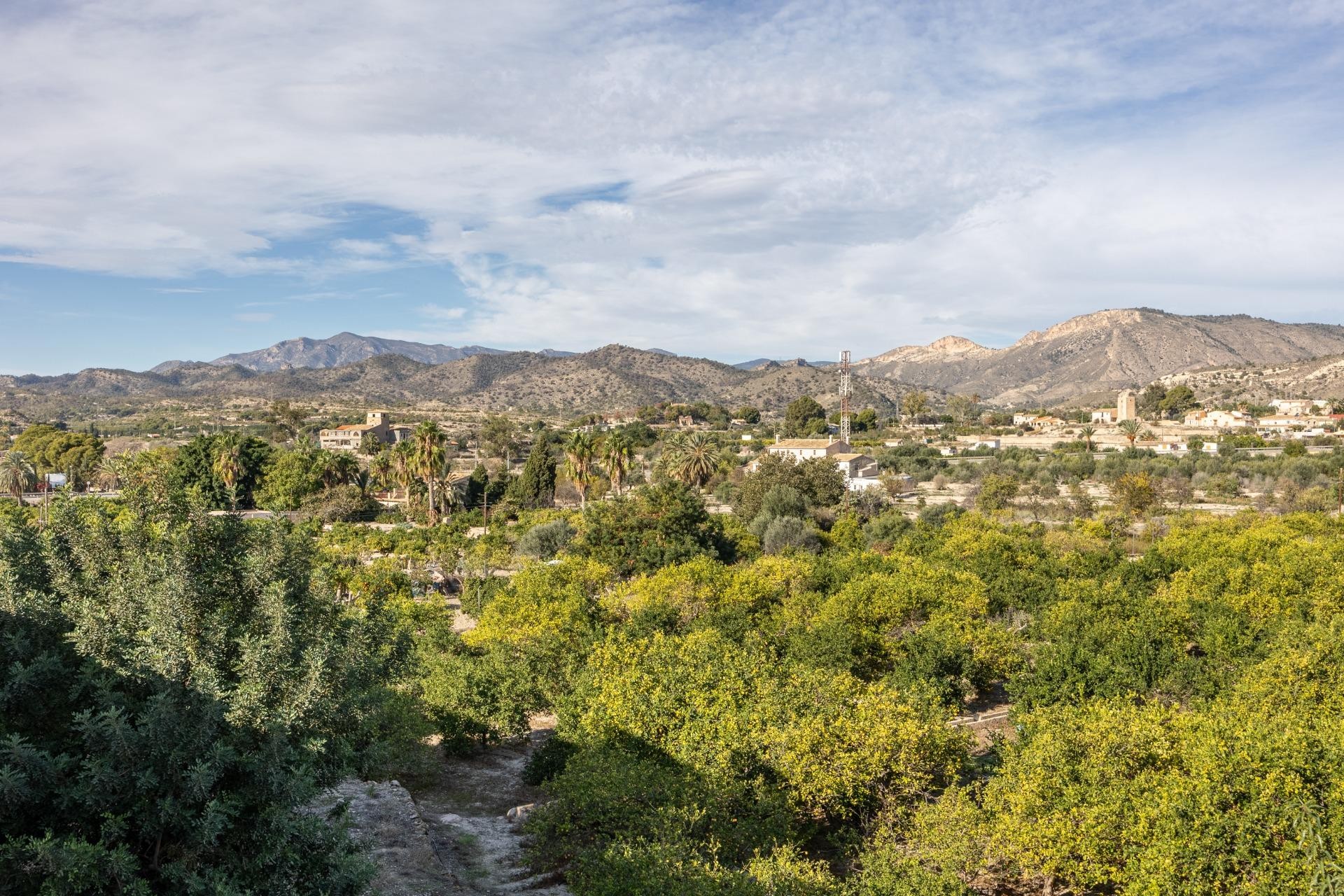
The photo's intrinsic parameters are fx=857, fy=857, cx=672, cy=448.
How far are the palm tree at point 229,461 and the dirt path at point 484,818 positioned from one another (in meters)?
40.1

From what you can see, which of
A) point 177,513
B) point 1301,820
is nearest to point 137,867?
point 177,513

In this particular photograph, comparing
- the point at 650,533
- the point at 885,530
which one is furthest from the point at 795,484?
the point at 650,533

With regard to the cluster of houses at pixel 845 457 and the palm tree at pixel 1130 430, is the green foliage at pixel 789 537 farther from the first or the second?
the palm tree at pixel 1130 430

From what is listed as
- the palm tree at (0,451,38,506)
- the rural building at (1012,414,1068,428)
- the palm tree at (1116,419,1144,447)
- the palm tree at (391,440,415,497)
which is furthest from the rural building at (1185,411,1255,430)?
the palm tree at (0,451,38,506)

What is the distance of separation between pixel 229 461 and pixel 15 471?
49.5ft

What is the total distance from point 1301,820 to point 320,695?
1179 cm

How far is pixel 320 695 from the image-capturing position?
8555 mm

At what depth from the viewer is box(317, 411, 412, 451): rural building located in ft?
307

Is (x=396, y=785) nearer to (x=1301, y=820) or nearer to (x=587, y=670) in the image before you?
(x=587, y=670)

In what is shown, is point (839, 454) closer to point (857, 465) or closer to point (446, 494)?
point (857, 465)

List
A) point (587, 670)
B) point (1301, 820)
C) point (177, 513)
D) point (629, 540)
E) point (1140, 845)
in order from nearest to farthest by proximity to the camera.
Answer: point (177, 513) → point (1301, 820) → point (1140, 845) → point (587, 670) → point (629, 540)

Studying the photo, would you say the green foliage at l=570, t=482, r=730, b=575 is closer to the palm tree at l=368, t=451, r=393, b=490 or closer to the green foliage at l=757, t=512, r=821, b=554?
the green foliage at l=757, t=512, r=821, b=554

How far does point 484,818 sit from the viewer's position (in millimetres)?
16578

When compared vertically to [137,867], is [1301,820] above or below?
below
